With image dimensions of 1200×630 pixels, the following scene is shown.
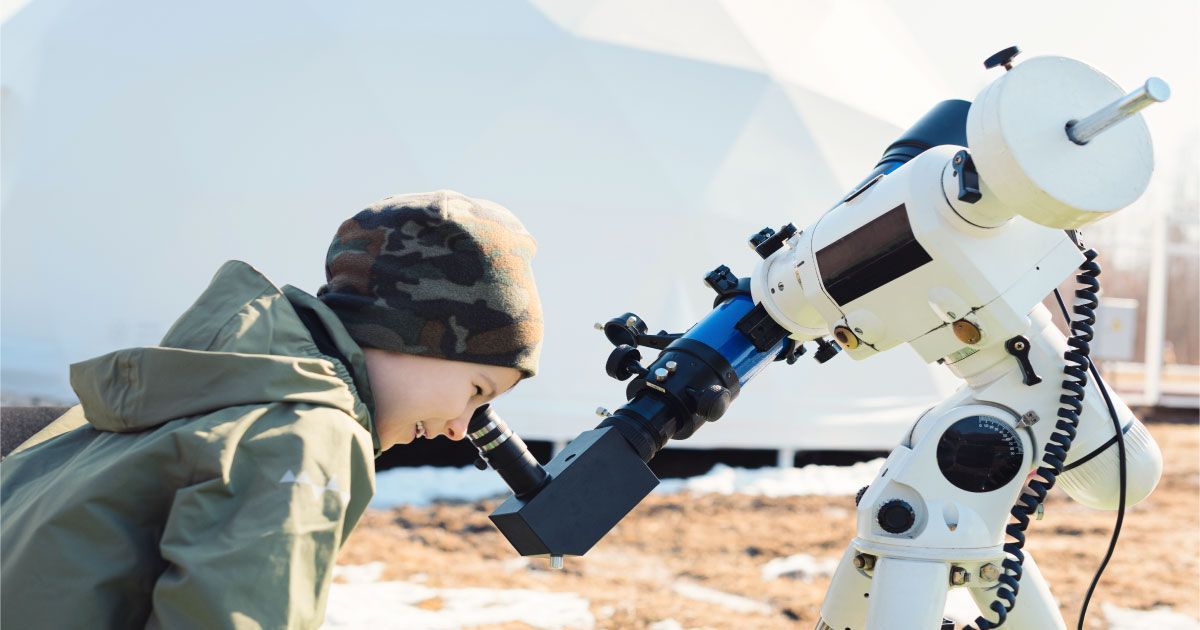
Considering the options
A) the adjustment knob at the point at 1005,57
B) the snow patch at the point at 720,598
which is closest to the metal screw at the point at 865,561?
the adjustment knob at the point at 1005,57

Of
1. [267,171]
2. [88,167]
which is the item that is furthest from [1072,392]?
[88,167]

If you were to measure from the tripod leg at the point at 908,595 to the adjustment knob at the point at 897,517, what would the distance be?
0.06m

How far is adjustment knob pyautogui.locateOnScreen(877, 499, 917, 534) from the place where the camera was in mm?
1894

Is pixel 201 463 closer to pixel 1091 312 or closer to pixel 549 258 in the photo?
pixel 1091 312

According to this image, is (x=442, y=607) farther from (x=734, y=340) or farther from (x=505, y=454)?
(x=505, y=454)

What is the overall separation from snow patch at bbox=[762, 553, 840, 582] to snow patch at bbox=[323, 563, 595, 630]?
122 centimetres

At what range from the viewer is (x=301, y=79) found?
25.5 ft

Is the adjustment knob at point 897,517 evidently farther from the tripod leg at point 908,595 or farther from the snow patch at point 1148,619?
the snow patch at point 1148,619

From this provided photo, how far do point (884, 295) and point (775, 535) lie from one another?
14.6 feet

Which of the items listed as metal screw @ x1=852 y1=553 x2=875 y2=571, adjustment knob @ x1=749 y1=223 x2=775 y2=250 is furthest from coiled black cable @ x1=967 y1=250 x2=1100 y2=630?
adjustment knob @ x1=749 y1=223 x2=775 y2=250

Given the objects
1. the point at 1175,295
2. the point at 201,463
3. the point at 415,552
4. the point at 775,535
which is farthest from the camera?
the point at 1175,295

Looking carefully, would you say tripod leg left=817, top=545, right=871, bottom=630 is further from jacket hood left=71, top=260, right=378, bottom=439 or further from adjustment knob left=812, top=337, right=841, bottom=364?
jacket hood left=71, top=260, right=378, bottom=439

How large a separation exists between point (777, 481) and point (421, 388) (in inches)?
248

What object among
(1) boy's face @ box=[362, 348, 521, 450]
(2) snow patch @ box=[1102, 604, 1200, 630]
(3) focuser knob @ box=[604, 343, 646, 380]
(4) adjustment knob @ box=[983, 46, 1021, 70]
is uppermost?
(1) boy's face @ box=[362, 348, 521, 450]
